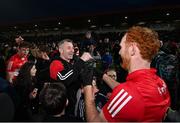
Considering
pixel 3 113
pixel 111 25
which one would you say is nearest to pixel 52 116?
pixel 3 113

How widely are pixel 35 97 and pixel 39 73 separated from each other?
497 millimetres

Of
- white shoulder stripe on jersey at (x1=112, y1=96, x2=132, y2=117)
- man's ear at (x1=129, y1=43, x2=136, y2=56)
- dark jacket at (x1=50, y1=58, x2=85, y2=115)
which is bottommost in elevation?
dark jacket at (x1=50, y1=58, x2=85, y2=115)

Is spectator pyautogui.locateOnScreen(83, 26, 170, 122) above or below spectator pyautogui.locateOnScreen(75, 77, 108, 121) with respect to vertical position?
above

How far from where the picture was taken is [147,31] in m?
2.22

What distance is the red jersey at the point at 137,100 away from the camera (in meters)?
2.02

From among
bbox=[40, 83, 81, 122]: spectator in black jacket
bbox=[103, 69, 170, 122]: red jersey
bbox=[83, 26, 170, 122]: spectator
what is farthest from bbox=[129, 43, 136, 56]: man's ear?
bbox=[40, 83, 81, 122]: spectator in black jacket

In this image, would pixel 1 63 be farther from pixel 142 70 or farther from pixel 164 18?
pixel 164 18

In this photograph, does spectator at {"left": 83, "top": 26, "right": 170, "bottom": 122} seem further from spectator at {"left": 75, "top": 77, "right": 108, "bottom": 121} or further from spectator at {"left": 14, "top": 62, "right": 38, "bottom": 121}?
spectator at {"left": 14, "top": 62, "right": 38, "bottom": 121}

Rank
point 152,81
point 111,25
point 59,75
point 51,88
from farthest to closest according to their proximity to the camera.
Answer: point 111,25 → point 59,75 → point 51,88 → point 152,81

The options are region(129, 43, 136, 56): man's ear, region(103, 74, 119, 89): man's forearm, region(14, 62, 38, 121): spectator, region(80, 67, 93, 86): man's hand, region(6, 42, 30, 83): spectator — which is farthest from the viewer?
region(6, 42, 30, 83): spectator

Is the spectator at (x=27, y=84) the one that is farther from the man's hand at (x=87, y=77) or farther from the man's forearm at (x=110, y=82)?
the man's hand at (x=87, y=77)

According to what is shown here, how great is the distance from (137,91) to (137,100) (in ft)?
0.20

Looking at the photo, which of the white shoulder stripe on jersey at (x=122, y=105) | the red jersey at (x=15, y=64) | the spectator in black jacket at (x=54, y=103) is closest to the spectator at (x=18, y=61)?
the red jersey at (x=15, y=64)

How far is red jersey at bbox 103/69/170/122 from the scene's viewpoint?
202 cm
